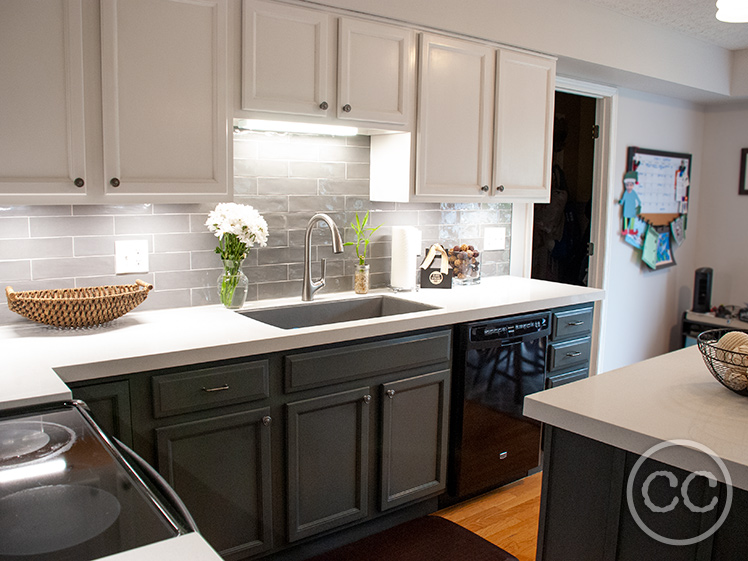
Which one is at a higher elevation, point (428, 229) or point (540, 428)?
point (428, 229)

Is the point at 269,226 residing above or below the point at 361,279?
above

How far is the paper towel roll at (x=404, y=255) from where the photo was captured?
316 centimetres

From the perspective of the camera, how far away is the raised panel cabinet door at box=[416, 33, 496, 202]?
117 inches

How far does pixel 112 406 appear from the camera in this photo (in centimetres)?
196

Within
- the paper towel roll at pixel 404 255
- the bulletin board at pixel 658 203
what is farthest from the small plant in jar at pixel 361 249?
the bulletin board at pixel 658 203

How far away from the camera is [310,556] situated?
8.24 ft

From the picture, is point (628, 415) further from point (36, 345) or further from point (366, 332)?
point (36, 345)

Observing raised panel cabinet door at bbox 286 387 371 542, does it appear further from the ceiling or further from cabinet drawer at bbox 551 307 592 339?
the ceiling

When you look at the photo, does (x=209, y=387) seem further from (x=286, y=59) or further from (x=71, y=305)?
(x=286, y=59)

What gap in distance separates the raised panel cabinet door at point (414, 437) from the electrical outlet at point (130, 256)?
3.46 ft

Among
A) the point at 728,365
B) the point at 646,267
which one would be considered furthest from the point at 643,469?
the point at 646,267

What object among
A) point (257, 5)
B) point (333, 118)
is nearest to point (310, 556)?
point (333, 118)

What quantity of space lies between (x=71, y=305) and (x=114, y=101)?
2.23 feet

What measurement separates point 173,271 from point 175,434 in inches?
31.2
